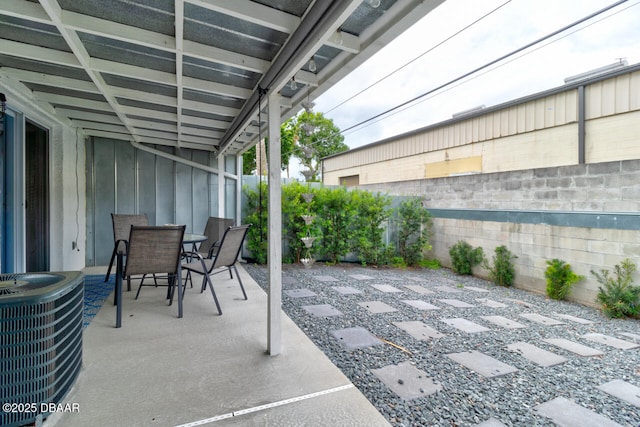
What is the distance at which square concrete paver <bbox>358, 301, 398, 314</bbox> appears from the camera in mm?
3402

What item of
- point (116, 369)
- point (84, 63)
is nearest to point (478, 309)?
point (116, 369)

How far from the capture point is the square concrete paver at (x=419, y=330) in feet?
8.91

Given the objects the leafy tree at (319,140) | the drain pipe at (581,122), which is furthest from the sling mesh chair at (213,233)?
the leafy tree at (319,140)

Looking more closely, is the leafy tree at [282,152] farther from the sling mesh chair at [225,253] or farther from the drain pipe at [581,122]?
the drain pipe at [581,122]

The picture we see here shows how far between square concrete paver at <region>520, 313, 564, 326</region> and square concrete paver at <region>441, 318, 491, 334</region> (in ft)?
2.59

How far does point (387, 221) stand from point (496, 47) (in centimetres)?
390

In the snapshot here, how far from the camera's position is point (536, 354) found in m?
2.43

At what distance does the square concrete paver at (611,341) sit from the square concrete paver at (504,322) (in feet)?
1.75

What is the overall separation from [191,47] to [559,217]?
504 cm

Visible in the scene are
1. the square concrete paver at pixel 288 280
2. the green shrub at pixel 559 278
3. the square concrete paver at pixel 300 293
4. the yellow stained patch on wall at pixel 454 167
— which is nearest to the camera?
the square concrete paver at pixel 300 293

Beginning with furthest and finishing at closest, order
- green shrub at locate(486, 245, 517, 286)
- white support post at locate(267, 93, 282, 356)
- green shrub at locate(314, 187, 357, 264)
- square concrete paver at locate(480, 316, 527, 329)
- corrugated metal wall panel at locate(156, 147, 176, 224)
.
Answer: green shrub at locate(314, 187, 357, 264) → corrugated metal wall panel at locate(156, 147, 176, 224) → green shrub at locate(486, 245, 517, 286) → square concrete paver at locate(480, 316, 527, 329) → white support post at locate(267, 93, 282, 356)

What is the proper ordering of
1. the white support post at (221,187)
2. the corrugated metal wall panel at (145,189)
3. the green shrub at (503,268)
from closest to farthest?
the green shrub at (503,268) < the corrugated metal wall panel at (145,189) < the white support post at (221,187)

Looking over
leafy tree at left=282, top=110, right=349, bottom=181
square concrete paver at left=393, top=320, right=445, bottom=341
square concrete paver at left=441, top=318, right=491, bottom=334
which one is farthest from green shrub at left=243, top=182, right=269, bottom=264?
leafy tree at left=282, top=110, right=349, bottom=181

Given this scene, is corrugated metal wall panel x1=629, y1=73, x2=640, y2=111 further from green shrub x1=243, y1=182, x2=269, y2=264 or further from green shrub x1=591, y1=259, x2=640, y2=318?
green shrub x1=243, y1=182, x2=269, y2=264
